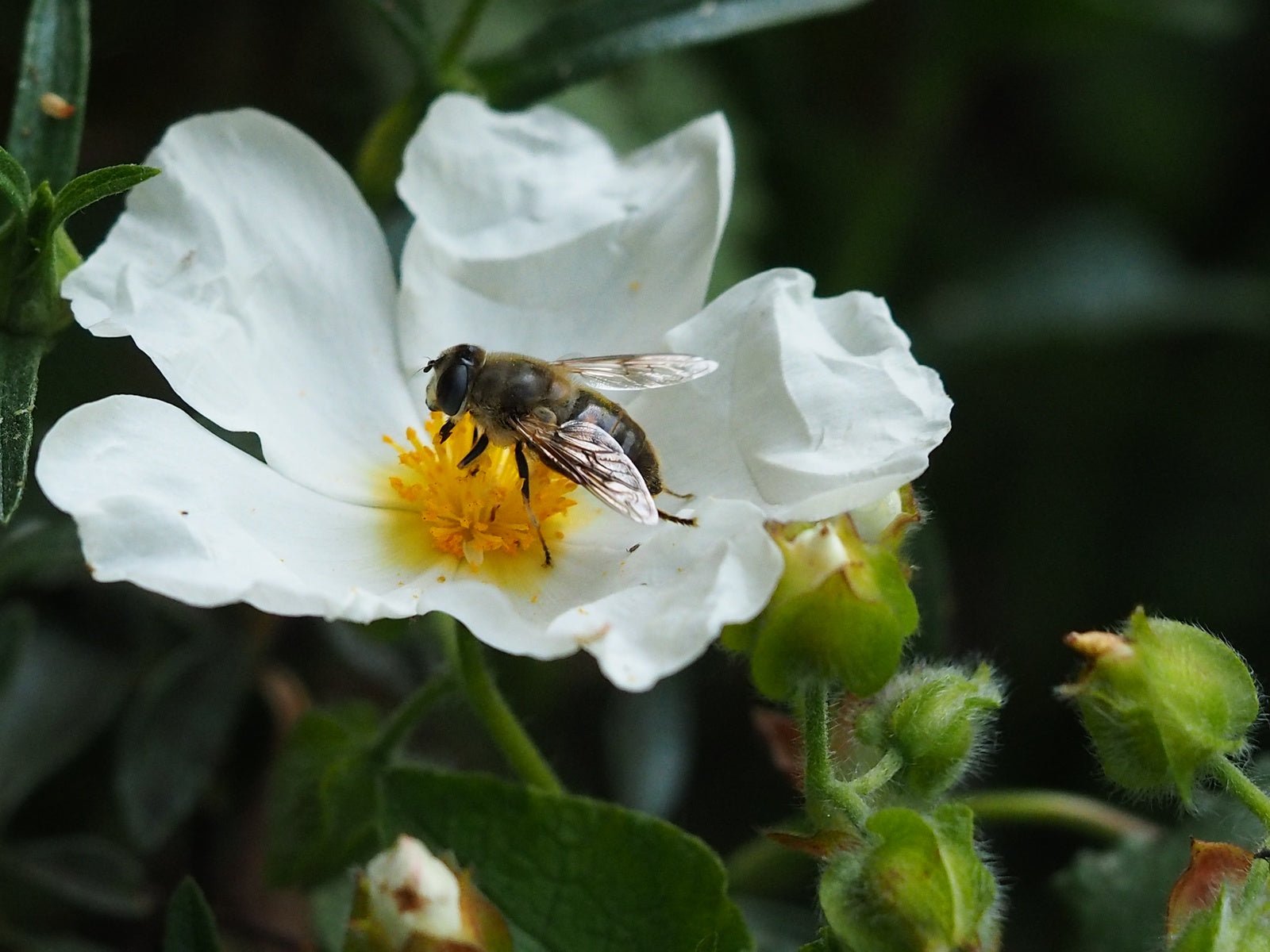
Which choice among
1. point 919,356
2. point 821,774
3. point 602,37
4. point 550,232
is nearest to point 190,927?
point 821,774

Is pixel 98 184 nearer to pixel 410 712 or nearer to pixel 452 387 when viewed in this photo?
pixel 452 387

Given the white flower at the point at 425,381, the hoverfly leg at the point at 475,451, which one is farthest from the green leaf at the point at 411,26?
the hoverfly leg at the point at 475,451

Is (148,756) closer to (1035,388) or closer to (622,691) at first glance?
(622,691)

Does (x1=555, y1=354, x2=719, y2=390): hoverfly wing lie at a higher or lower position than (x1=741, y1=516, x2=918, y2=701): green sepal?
lower

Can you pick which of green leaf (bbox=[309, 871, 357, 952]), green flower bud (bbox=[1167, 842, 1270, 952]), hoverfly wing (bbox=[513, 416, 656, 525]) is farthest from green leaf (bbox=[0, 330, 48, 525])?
green flower bud (bbox=[1167, 842, 1270, 952])

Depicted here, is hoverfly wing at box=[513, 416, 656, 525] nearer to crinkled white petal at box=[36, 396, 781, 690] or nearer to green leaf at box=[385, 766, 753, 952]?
crinkled white petal at box=[36, 396, 781, 690]
